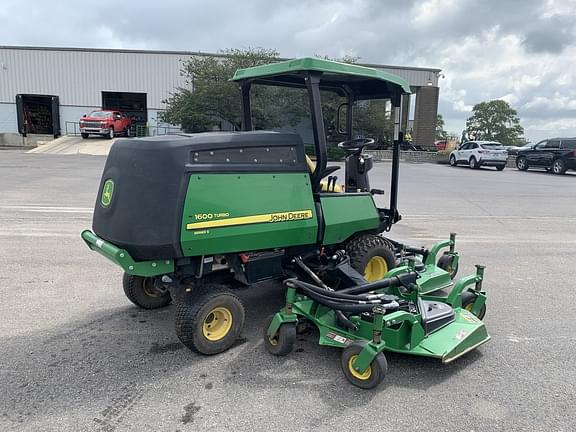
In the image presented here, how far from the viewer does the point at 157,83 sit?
3403 centimetres

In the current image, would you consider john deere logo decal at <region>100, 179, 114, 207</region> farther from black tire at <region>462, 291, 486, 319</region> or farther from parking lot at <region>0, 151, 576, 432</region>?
black tire at <region>462, 291, 486, 319</region>


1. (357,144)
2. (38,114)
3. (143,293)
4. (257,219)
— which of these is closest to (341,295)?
(257,219)

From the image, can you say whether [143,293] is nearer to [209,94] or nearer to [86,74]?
[209,94]

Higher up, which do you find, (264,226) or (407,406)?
(264,226)

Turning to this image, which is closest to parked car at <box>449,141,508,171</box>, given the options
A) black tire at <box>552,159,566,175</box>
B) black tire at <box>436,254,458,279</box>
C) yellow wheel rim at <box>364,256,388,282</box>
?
black tire at <box>552,159,566,175</box>

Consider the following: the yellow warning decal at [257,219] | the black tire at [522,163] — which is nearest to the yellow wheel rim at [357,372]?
the yellow warning decal at [257,219]

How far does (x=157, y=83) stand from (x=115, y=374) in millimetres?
33702

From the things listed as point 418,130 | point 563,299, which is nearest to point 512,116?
point 418,130

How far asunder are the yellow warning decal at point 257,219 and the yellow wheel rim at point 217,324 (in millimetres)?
661

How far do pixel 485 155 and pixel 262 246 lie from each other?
23316 mm

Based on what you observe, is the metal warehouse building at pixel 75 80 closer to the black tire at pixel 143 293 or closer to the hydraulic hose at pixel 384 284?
the black tire at pixel 143 293

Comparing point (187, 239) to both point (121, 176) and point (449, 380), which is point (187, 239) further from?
point (449, 380)

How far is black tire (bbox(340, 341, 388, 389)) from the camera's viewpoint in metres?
2.95

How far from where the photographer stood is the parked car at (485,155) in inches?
942
